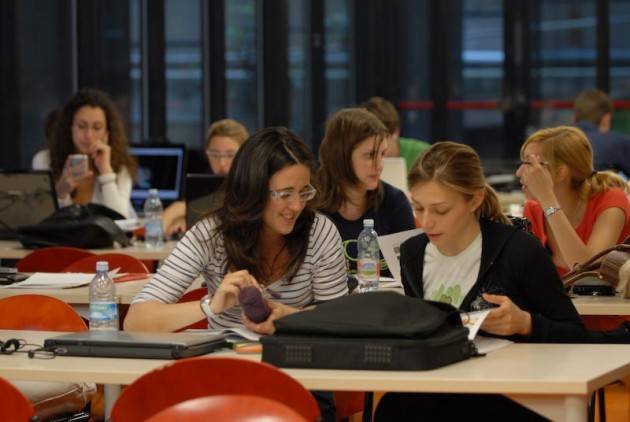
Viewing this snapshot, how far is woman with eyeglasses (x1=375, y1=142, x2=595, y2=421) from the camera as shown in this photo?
3.48m

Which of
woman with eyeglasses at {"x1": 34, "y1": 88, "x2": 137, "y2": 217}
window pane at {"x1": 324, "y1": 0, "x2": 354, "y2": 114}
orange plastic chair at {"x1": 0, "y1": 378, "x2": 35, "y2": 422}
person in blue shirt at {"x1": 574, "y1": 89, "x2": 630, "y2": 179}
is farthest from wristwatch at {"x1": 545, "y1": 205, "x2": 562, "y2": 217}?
window pane at {"x1": 324, "y1": 0, "x2": 354, "y2": 114}

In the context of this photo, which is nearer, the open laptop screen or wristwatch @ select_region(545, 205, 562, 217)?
wristwatch @ select_region(545, 205, 562, 217)

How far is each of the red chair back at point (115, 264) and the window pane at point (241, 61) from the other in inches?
256

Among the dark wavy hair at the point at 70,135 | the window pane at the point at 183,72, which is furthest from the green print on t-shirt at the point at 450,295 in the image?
the window pane at the point at 183,72

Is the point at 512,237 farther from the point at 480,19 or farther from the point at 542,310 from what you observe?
the point at 480,19

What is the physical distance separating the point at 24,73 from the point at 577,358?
6.34m

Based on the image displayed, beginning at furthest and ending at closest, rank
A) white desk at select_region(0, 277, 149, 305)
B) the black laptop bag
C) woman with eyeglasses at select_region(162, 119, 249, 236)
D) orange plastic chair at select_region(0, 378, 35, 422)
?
woman with eyeglasses at select_region(162, 119, 249, 236) → white desk at select_region(0, 277, 149, 305) → the black laptop bag → orange plastic chair at select_region(0, 378, 35, 422)

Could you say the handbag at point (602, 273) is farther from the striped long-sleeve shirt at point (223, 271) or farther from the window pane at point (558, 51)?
the window pane at point (558, 51)

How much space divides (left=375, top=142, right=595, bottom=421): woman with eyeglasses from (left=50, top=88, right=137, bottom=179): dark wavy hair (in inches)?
151

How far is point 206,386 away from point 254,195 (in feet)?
3.65

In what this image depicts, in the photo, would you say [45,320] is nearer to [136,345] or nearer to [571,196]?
[136,345]

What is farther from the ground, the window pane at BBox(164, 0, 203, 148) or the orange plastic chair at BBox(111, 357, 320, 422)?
the window pane at BBox(164, 0, 203, 148)

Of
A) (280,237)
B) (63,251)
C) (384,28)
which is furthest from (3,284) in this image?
(384,28)

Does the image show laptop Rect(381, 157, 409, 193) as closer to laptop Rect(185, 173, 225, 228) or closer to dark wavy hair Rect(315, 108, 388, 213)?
laptop Rect(185, 173, 225, 228)
